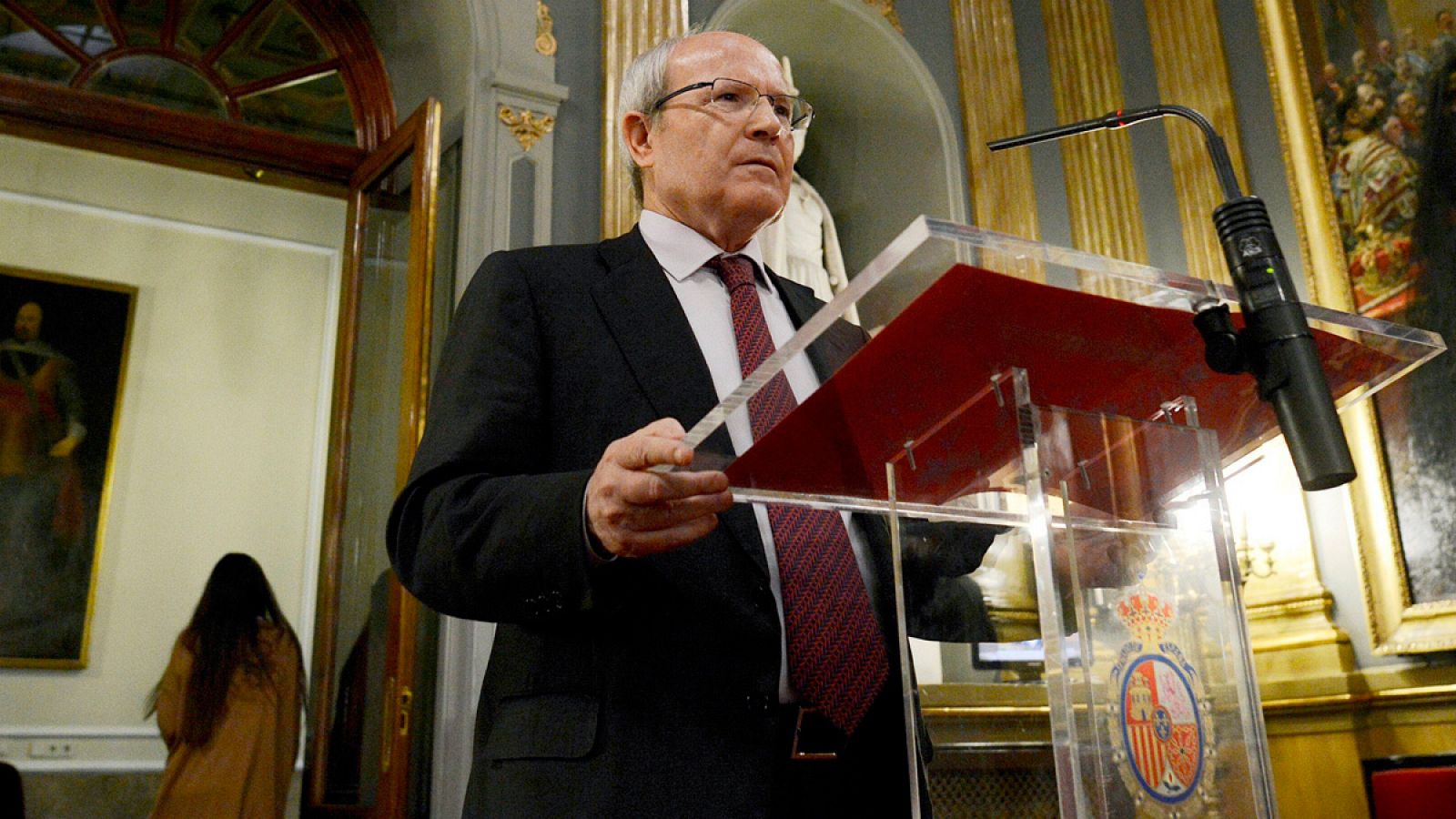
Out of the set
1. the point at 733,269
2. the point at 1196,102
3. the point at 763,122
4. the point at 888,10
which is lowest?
the point at 733,269

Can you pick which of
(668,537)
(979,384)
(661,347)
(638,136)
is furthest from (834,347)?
(638,136)

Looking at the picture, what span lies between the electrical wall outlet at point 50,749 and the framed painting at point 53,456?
1.12ft

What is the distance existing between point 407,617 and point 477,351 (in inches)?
67.0

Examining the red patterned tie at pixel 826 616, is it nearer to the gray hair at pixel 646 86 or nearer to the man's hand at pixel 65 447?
the gray hair at pixel 646 86

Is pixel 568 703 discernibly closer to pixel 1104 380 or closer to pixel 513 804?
pixel 513 804

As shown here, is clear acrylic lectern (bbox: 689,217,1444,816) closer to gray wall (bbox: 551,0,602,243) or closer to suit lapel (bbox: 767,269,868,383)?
suit lapel (bbox: 767,269,868,383)

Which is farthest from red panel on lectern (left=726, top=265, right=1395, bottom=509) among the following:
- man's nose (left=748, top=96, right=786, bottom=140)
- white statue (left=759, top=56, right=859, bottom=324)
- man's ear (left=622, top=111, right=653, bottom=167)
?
white statue (left=759, top=56, right=859, bottom=324)

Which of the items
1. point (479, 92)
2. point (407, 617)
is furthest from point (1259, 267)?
point (479, 92)

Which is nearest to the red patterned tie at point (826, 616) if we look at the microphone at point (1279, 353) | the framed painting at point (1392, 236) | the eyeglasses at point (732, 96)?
the microphone at point (1279, 353)

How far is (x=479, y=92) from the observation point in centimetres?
317

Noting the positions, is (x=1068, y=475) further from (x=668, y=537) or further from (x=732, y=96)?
(x=732, y=96)

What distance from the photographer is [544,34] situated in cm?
331

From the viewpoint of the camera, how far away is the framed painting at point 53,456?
5.48 m

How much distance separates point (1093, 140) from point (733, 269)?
334 cm
